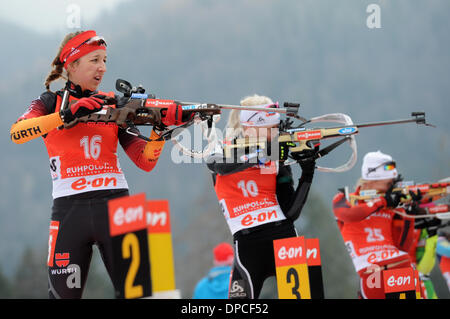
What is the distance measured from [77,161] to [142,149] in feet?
1.48

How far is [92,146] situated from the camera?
11.2ft

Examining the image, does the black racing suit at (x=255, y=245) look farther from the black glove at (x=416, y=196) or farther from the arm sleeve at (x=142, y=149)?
the black glove at (x=416, y=196)

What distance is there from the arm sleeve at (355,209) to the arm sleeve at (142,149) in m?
2.63

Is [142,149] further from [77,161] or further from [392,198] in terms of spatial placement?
[392,198]

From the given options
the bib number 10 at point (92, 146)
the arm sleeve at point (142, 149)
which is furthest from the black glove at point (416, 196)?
the bib number 10 at point (92, 146)

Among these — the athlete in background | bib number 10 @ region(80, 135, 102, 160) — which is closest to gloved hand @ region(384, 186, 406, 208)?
the athlete in background

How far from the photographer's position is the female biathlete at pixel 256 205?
4430mm

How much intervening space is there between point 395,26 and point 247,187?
129 ft

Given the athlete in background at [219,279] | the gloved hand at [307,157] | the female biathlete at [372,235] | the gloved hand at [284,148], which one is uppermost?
the gloved hand at [284,148]

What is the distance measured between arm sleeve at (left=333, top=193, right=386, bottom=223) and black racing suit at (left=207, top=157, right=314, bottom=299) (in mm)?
1359

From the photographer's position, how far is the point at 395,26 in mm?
40906

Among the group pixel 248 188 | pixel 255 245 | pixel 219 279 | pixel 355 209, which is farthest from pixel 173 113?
pixel 219 279

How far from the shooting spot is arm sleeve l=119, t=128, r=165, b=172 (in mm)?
3619
